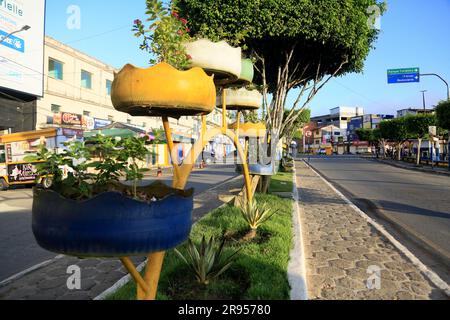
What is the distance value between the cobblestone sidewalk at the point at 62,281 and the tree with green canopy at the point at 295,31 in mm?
3768

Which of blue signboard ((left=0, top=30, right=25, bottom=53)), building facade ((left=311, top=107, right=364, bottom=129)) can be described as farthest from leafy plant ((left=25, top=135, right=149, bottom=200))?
building facade ((left=311, top=107, right=364, bottom=129))

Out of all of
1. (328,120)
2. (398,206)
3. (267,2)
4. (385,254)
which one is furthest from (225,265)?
(328,120)

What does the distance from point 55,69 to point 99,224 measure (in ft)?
76.8

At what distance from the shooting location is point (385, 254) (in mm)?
4828

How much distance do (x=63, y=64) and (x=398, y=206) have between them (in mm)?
21782

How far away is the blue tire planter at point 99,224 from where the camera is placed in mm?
1672

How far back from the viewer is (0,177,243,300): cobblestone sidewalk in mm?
3783

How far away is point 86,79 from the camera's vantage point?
24.4 metres

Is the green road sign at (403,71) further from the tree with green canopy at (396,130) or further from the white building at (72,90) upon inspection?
the white building at (72,90)

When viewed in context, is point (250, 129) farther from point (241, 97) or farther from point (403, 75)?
point (403, 75)

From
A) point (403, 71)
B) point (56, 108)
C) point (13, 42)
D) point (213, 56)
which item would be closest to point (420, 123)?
point (403, 71)

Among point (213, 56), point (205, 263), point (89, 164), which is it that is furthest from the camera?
point (205, 263)

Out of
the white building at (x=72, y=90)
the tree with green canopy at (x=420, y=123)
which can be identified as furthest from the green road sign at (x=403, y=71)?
the white building at (x=72, y=90)

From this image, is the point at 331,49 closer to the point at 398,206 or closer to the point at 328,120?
the point at 398,206
